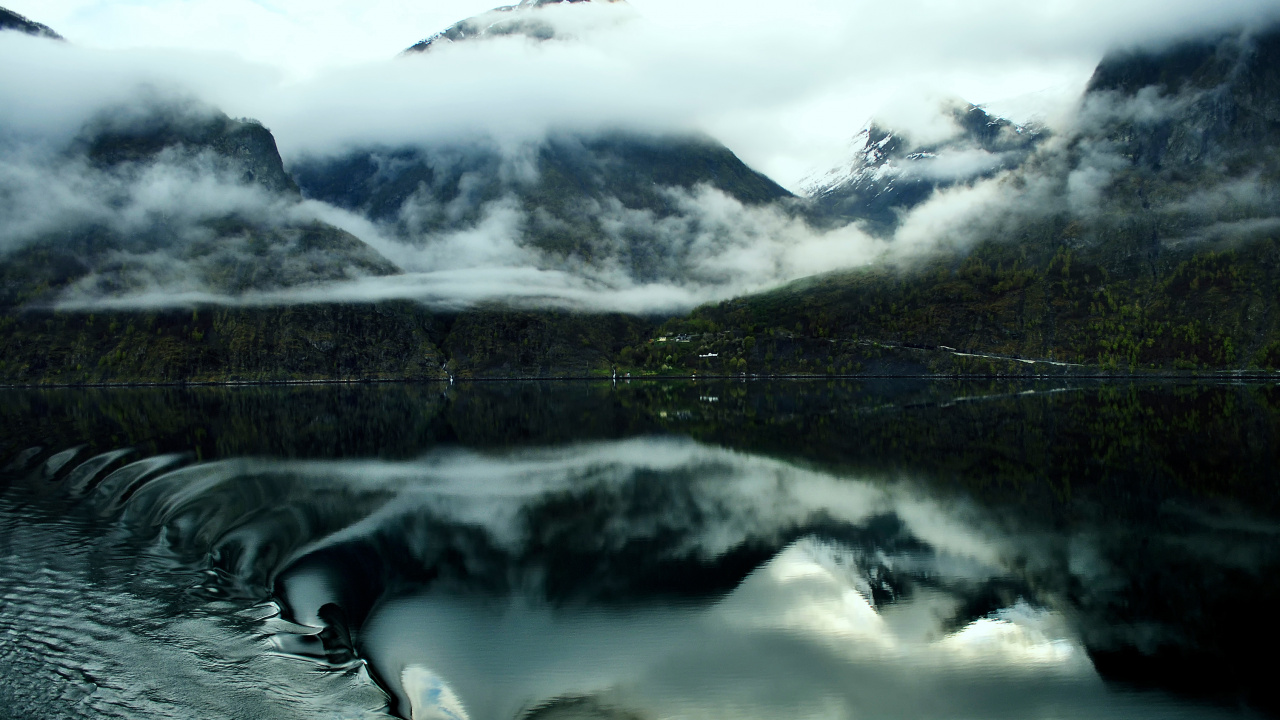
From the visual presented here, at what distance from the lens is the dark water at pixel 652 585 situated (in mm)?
15750

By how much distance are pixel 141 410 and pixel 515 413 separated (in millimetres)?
47661

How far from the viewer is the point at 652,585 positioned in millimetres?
22688

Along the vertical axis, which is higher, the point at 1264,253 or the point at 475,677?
the point at 1264,253

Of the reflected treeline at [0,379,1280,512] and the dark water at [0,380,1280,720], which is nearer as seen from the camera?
the dark water at [0,380,1280,720]

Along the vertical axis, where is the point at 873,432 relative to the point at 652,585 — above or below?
below

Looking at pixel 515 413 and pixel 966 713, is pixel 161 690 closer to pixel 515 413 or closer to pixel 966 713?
pixel 966 713

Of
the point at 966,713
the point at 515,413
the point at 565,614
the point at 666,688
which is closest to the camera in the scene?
the point at 966,713

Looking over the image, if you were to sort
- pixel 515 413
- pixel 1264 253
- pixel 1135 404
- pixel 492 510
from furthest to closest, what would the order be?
pixel 1264 253
pixel 515 413
pixel 1135 404
pixel 492 510

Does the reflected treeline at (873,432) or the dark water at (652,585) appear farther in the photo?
the reflected treeline at (873,432)

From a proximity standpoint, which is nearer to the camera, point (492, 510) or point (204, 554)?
point (204, 554)

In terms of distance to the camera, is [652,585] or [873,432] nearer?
[652,585]

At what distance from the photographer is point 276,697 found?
15008 mm

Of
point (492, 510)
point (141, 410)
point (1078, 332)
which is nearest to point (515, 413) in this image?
point (141, 410)

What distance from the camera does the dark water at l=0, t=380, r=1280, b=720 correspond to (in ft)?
51.7
